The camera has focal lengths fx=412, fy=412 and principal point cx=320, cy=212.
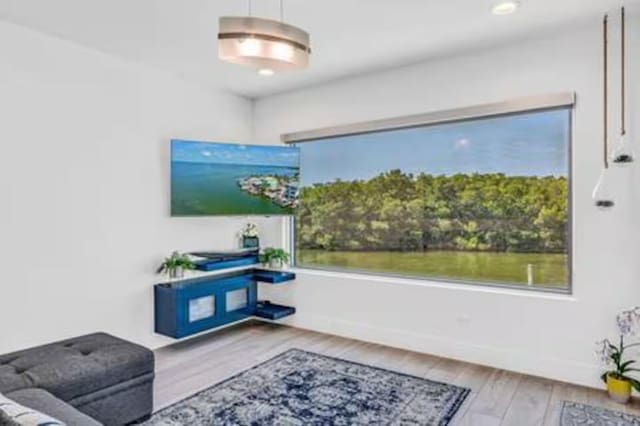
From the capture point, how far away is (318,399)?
2.93m

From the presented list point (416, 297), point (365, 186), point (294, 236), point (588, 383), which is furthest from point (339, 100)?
point (588, 383)

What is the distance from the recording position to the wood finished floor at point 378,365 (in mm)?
2773

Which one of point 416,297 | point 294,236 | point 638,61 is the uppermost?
point 638,61

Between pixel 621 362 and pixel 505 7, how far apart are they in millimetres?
2645

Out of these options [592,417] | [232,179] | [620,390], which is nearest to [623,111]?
[620,390]

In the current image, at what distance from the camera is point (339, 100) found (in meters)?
4.39

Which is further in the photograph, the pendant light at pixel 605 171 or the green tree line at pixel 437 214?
the green tree line at pixel 437 214

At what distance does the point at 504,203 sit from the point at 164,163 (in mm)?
3245

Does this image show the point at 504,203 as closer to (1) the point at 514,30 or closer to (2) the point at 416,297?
(2) the point at 416,297

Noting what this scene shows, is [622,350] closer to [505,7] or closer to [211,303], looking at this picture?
[505,7]

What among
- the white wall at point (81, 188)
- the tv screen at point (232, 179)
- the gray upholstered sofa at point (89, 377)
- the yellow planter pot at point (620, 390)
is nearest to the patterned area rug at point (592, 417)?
the yellow planter pot at point (620, 390)

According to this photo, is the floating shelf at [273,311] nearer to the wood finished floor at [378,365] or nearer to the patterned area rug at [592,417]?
the wood finished floor at [378,365]

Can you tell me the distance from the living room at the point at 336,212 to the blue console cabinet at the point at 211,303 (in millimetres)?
27

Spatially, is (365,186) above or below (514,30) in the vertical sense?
below
